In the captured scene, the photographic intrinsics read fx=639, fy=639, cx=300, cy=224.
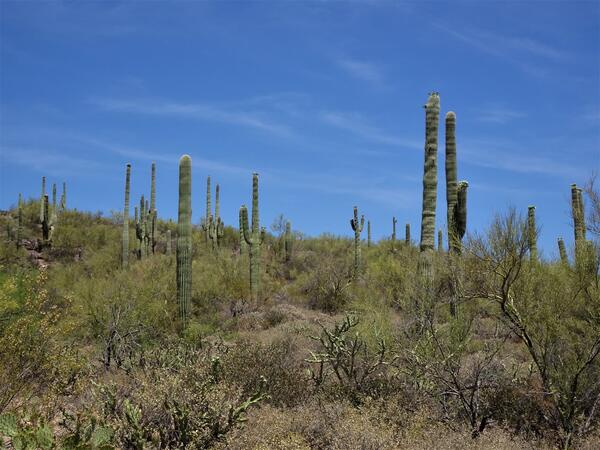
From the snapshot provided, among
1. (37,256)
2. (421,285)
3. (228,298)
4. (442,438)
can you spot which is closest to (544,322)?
(421,285)

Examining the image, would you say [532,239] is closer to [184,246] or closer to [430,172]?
[430,172]

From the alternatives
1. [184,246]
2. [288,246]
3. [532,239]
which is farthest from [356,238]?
[532,239]

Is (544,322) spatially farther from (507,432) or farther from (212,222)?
(212,222)

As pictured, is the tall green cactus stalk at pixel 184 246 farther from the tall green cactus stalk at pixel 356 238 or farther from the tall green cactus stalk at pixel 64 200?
the tall green cactus stalk at pixel 64 200

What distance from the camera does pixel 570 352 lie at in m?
9.76

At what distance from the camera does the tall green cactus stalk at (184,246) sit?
54.5 ft

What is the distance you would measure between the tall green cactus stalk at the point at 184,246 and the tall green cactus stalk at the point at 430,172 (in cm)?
630

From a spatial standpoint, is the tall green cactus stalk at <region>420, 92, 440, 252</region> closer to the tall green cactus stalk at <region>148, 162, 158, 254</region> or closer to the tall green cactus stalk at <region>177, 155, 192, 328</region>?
the tall green cactus stalk at <region>177, 155, 192, 328</region>

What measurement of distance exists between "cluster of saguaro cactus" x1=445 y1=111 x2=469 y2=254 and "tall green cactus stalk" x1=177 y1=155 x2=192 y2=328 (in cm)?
686

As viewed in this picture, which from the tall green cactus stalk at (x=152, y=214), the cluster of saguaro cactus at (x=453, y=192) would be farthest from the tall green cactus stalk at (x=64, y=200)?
the cluster of saguaro cactus at (x=453, y=192)

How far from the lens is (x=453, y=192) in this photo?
14883mm

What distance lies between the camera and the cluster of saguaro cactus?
1398 centimetres

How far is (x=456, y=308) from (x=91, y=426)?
591 cm

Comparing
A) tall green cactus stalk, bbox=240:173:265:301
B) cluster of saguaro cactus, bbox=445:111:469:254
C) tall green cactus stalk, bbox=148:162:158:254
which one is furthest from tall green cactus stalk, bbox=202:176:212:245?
cluster of saguaro cactus, bbox=445:111:469:254
